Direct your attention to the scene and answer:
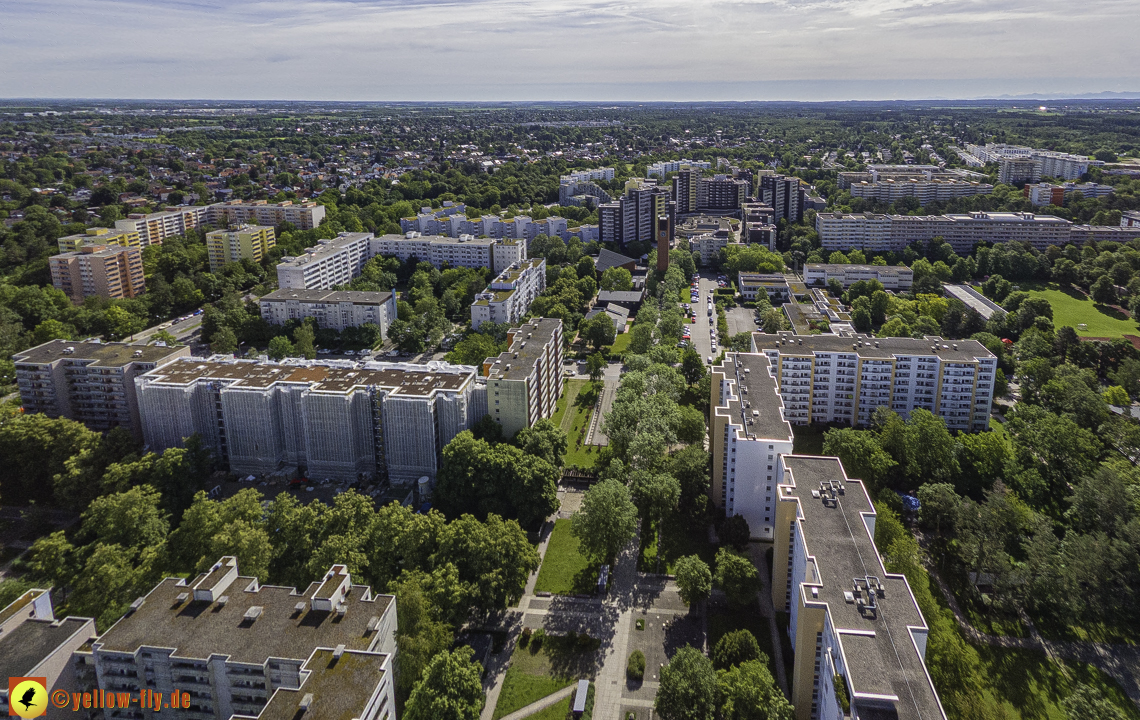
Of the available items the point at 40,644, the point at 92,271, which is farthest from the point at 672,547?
the point at 92,271

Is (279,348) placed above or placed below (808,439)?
above

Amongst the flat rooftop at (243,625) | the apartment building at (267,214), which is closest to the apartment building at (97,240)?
the apartment building at (267,214)

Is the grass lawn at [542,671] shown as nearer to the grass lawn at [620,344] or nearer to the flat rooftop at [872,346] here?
the flat rooftop at [872,346]

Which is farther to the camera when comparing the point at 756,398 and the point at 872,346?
the point at 872,346

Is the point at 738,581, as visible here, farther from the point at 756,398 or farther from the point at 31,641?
the point at 31,641

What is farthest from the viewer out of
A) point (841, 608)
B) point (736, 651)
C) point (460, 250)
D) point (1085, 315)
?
point (460, 250)

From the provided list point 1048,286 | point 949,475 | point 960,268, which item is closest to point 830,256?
point 960,268
